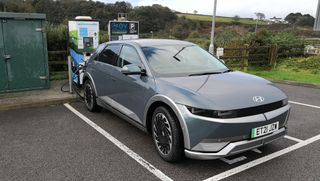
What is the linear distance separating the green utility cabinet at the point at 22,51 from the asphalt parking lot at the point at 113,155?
64.2 inches

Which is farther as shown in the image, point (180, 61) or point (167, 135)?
point (180, 61)

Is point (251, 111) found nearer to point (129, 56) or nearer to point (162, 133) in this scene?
point (162, 133)

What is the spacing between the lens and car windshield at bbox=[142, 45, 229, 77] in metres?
4.07

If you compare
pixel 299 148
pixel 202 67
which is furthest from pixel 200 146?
pixel 299 148

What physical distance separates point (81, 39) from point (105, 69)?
2.72 metres

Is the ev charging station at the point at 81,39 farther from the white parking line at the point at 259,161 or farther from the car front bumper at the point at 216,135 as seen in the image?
the white parking line at the point at 259,161

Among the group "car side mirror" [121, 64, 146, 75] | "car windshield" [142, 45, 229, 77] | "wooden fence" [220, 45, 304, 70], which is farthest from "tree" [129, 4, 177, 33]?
"car side mirror" [121, 64, 146, 75]

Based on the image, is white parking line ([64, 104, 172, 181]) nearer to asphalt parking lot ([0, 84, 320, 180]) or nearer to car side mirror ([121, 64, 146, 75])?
asphalt parking lot ([0, 84, 320, 180])

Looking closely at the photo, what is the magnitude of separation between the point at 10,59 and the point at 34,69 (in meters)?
0.59

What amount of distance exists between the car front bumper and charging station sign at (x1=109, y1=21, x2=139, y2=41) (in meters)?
6.09

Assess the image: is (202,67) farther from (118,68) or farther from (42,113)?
(42,113)

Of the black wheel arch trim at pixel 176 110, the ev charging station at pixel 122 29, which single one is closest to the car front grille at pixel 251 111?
the black wheel arch trim at pixel 176 110

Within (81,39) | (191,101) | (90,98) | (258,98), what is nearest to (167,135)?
(191,101)

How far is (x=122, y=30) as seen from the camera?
894 centimetres
